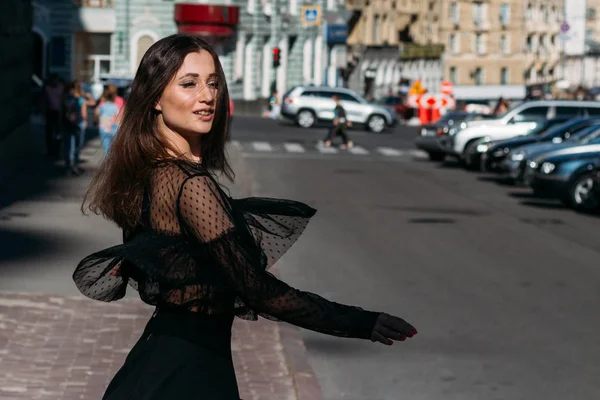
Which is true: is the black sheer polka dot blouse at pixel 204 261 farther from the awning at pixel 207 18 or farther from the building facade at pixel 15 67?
the awning at pixel 207 18

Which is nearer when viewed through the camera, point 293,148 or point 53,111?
point 53,111

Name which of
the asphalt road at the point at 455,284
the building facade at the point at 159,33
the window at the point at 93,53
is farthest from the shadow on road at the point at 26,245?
the window at the point at 93,53

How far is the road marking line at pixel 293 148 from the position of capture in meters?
39.1

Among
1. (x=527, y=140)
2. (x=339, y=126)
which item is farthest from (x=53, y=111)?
(x=339, y=126)

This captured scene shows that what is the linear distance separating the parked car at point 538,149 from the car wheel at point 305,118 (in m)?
26.6

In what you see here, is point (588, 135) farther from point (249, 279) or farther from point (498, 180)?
point (249, 279)

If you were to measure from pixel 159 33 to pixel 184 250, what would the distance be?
6425 centimetres

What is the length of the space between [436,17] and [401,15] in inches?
286

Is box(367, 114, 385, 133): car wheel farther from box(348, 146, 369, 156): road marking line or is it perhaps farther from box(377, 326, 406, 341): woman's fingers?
box(377, 326, 406, 341): woman's fingers

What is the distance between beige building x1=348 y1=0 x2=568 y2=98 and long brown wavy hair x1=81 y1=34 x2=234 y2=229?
84.7 m

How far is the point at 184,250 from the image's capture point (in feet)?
12.1

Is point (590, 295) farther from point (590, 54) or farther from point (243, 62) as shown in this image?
point (590, 54)

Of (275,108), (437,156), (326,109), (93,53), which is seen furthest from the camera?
(93,53)

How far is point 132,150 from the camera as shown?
3816 mm
